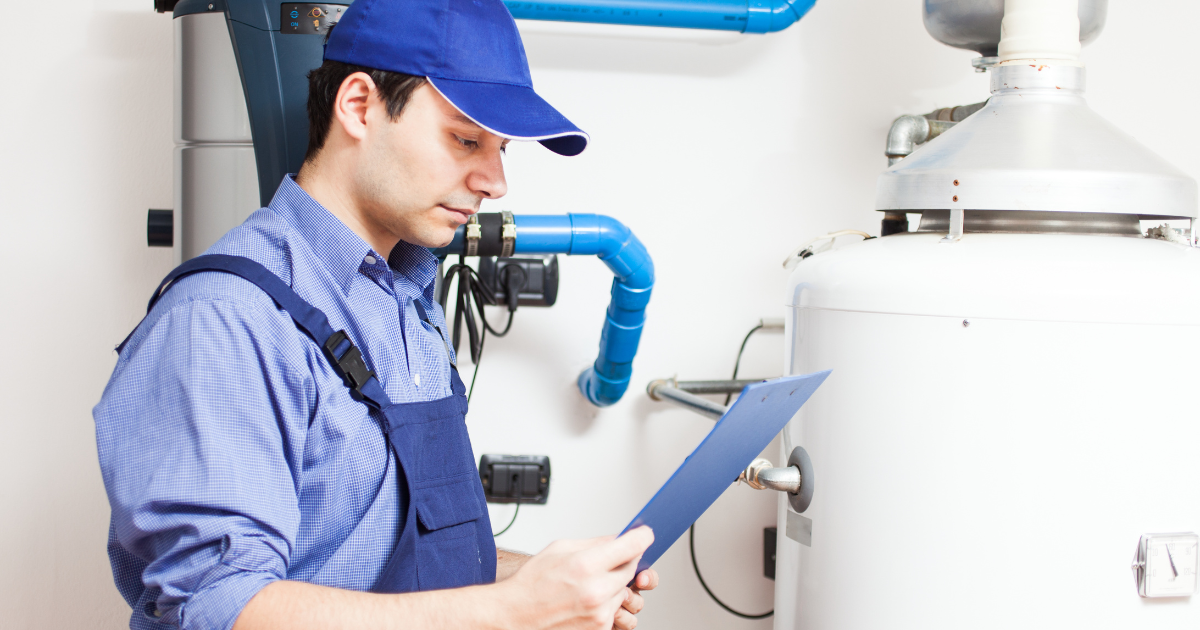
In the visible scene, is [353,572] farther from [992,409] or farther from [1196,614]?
[1196,614]

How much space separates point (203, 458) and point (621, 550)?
0.31 metres

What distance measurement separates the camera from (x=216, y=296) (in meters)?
0.61

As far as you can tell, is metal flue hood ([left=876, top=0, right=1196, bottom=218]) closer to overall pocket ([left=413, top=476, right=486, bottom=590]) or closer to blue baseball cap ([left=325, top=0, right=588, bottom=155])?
blue baseball cap ([left=325, top=0, right=588, bottom=155])

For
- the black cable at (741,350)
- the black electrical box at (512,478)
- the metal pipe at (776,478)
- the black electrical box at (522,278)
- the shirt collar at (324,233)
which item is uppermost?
the shirt collar at (324,233)

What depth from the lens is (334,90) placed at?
2.50 feet

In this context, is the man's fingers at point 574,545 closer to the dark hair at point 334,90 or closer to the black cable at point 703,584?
the dark hair at point 334,90

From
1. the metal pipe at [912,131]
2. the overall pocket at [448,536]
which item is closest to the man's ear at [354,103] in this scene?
the overall pocket at [448,536]

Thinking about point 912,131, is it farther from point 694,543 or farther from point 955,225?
point 694,543

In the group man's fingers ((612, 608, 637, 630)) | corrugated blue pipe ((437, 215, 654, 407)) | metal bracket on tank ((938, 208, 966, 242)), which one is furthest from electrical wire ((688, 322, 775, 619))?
man's fingers ((612, 608, 637, 630))

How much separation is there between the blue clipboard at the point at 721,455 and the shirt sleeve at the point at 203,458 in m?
0.28

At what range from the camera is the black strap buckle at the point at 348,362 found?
667 millimetres

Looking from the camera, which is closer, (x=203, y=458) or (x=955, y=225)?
(x=203, y=458)

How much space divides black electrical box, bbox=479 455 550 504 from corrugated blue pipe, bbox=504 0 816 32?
751mm

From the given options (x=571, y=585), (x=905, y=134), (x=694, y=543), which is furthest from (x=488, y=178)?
(x=694, y=543)
